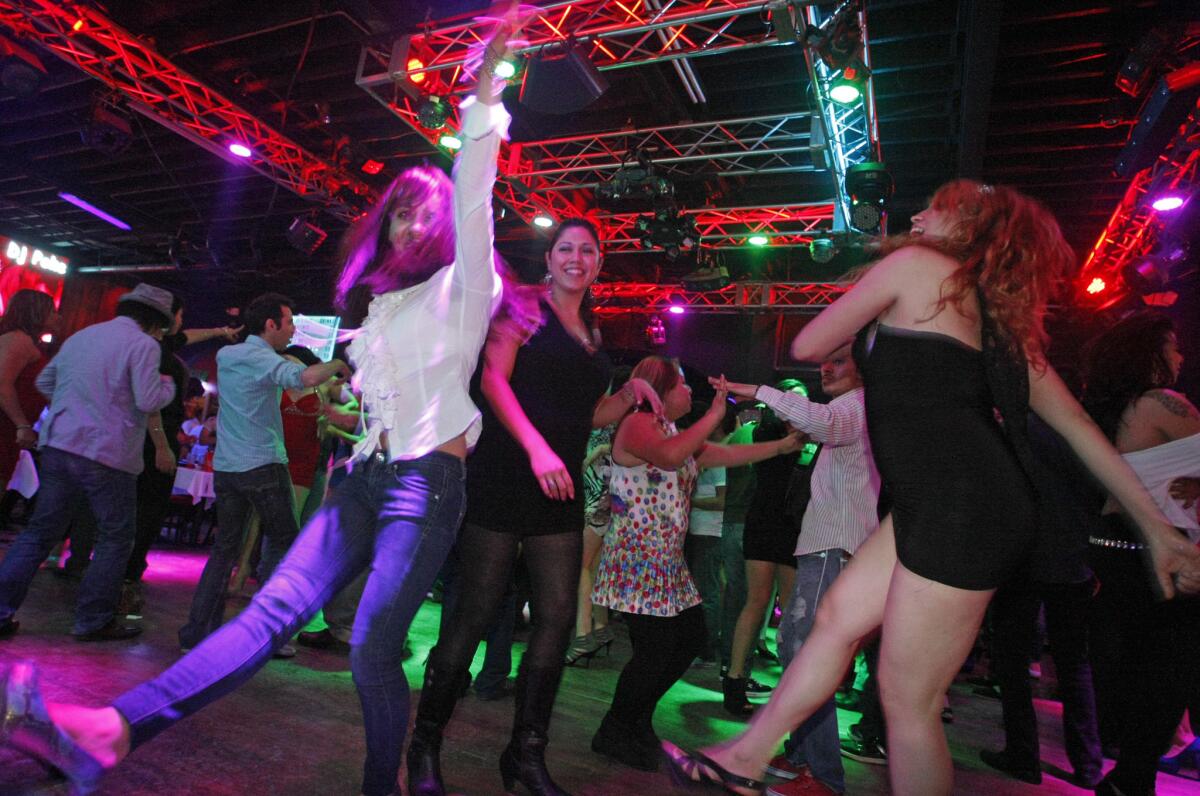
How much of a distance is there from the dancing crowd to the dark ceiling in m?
4.59

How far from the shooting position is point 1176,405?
2.78 metres

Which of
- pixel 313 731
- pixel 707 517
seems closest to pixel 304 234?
pixel 707 517

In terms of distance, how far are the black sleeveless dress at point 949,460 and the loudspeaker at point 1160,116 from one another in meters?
5.79

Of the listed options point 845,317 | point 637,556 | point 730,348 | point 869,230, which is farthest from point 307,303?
point 845,317

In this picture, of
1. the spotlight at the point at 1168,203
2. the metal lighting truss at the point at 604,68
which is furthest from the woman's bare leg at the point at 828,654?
the spotlight at the point at 1168,203

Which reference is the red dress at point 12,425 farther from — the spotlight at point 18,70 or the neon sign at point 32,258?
the neon sign at point 32,258

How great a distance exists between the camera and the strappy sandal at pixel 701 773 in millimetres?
1676

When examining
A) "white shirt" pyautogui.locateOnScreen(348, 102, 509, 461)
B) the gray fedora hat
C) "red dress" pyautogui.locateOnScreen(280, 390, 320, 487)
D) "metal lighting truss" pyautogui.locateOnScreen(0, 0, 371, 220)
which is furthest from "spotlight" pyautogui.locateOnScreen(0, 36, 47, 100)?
"white shirt" pyautogui.locateOnScreen(348, 102, 509, 461)

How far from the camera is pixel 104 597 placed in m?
3.41

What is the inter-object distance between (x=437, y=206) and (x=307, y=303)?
50.9 ft

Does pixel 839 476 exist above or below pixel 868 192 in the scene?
below

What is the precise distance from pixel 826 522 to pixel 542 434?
3.62 ft

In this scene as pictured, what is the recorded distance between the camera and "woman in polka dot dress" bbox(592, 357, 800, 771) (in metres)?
2.55

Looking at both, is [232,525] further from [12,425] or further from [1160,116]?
[1160,116]
